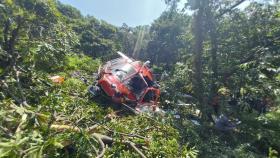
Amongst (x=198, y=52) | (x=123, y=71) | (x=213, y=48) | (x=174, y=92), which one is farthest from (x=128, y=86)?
(x=213, y=48)

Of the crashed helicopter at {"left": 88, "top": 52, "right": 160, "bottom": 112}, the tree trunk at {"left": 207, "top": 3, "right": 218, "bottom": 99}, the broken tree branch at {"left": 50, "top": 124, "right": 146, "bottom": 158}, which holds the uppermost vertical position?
the tree trunk at {"left": 207, "top": 3, "right": 218, "bottom": 99}

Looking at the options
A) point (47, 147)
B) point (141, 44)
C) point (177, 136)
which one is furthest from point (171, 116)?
point (141, 44)

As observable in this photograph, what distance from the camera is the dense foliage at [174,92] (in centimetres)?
544

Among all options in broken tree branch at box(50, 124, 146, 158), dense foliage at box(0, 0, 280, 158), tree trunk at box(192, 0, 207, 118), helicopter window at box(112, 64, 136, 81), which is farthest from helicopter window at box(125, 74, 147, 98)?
broken tree branch at box(50, 124, 146, 158)

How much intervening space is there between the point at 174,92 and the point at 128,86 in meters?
1.62

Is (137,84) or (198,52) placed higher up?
(198,52)

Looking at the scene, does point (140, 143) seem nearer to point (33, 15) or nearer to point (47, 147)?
point (47, 147)

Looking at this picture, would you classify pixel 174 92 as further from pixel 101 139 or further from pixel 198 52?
pixel 101 139

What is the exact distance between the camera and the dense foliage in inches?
214

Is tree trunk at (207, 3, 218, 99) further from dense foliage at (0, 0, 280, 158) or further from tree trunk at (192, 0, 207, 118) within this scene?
tree trunk at (192, 0, 207, 118)

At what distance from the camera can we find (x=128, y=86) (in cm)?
891

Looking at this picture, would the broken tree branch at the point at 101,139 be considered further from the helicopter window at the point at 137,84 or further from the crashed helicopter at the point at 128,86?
the helicopter window at the point at 137,84

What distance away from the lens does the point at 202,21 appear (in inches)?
364

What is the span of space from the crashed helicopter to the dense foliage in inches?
15.1
